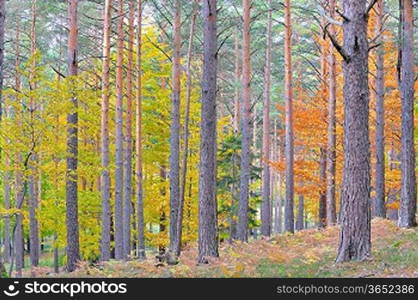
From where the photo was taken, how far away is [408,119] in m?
13.9

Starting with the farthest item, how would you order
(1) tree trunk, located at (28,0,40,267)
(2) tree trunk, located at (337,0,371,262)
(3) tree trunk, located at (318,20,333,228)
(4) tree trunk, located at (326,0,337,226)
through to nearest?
(3) tree trunk, located at (318,20,333,228), (4) tree trunk, located at (326,0,337,226), (1) tree trunk, located at (28,0,40,267), (2) tree trunk, located at (337,0,371,262)

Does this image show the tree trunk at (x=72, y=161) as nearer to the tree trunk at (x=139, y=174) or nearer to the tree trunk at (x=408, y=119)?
the tree trunk at (x=139, y=174)

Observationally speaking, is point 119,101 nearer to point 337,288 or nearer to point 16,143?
point 16,143

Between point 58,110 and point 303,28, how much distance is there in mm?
17929

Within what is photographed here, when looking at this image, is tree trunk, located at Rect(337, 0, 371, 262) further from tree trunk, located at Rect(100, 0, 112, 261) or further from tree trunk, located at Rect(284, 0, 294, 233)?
tree trunk, located at Rect(284, 0, 294, 233)

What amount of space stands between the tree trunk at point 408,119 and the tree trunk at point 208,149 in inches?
223

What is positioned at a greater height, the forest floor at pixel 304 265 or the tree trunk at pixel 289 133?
the tree trunk at pixel 289 133

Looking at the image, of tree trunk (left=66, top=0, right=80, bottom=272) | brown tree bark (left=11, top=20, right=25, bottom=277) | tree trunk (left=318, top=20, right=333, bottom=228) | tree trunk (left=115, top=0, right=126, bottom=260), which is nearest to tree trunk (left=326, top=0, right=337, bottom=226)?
tree trunk (left=318, top=20, right=333, bottom=228)

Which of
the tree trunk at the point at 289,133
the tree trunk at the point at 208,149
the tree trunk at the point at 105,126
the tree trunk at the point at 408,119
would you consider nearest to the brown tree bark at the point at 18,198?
the tree trunk at the point at 105,126

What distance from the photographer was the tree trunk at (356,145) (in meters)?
9.46

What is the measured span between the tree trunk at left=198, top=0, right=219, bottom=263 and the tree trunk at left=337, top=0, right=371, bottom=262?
3.21 meters

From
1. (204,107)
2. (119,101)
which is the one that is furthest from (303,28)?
(204,107)

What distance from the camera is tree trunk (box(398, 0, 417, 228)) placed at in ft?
45.4

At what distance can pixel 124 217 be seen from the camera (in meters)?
18.5
